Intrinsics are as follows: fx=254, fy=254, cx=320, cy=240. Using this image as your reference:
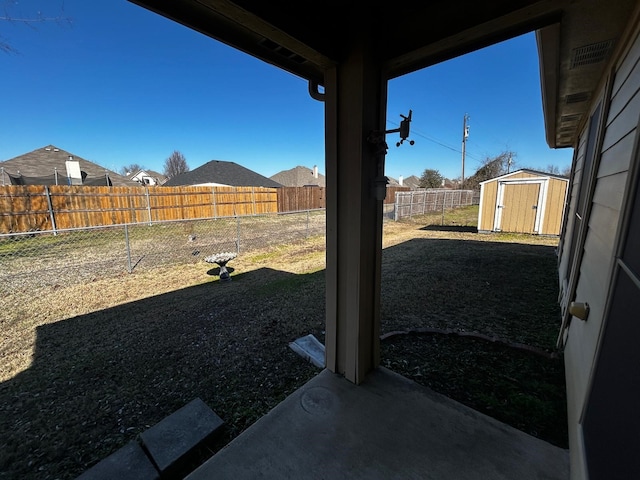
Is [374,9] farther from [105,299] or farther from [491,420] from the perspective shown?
[105,299]

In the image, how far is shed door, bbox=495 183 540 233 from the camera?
7.81 m

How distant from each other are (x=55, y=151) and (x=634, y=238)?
21243mm

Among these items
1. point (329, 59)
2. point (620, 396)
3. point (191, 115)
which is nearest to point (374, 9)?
point (329, 59)

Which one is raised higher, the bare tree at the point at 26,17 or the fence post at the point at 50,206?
the bare tree at the point at 26,17

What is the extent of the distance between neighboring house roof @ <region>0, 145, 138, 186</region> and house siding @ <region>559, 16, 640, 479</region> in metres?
17.6

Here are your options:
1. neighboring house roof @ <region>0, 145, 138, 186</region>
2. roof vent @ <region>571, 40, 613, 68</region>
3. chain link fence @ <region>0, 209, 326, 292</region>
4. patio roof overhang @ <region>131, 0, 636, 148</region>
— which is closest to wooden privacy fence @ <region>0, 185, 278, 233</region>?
chain link fence @ <region>0, 209, 326, 292</region>

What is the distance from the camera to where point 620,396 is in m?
0.75

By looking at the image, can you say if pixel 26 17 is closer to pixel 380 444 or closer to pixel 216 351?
pixel 216 351

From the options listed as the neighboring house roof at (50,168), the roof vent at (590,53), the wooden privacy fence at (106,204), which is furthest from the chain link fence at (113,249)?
the neighboring house roof at (50,168)

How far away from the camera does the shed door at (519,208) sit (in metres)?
7.81

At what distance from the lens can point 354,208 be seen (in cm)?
157

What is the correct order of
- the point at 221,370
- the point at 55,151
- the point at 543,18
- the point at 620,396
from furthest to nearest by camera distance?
the point at 55,151 → the point at 221,370 → the point at 543,18 → the point at 620,396

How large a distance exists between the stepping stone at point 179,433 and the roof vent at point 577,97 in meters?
4.63

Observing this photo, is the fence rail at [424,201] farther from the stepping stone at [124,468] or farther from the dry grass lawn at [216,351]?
the stepping stone at [124,468]
